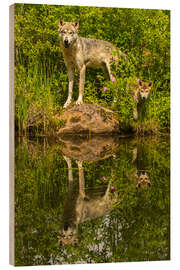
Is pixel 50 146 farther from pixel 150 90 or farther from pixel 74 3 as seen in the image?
pixel 74 3

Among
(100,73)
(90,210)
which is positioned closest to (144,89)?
(100,73)

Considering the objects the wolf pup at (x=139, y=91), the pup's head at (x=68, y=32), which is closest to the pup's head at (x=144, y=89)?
the wolf pup at (x=139, y=91)

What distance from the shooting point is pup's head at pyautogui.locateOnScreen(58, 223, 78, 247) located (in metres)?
2.87

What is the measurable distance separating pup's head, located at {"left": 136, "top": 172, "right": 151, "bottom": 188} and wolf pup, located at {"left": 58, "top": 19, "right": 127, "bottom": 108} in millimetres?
2048

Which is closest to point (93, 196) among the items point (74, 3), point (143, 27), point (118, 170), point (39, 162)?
point (118, 170)

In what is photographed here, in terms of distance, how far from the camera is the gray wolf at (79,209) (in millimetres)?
2877

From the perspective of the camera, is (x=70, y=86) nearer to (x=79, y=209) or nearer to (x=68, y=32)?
(x=68, y=32)

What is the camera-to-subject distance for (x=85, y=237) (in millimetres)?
2875

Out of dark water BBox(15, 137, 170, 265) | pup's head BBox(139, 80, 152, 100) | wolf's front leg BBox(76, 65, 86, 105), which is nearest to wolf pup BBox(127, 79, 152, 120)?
pup's head BBox(139, 80, 152, 100)

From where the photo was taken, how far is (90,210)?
3.07 m

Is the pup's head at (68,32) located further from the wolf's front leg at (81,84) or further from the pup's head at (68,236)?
the pup's head at (68,236)

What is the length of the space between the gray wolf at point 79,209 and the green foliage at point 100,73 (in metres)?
1.44

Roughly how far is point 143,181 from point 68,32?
2.53m

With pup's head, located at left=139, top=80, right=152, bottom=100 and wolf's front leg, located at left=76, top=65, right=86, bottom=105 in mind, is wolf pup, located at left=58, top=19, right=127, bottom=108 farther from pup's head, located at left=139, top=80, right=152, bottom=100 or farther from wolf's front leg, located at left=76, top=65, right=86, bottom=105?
pup's head, located at left=139, top=80, right=152, bottom=100
